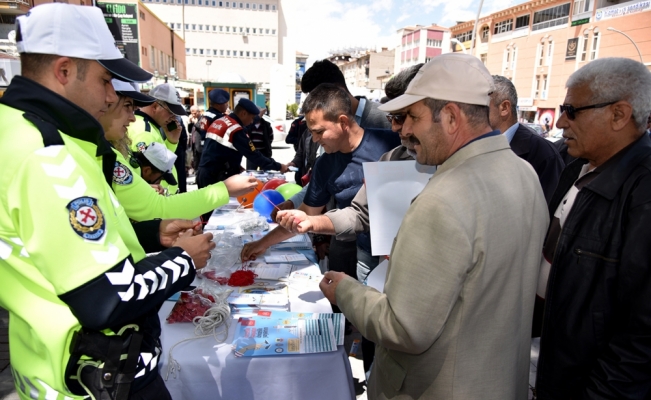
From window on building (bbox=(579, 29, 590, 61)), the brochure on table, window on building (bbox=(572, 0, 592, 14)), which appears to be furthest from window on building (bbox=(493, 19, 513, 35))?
the brochure on table

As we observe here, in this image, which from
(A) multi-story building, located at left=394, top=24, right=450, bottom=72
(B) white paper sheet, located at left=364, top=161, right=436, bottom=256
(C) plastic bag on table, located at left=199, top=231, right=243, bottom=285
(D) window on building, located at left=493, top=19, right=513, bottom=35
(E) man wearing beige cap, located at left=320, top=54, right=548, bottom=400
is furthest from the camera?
(A) multi-story building, located at left=394, top=24, right=450, bottom=72

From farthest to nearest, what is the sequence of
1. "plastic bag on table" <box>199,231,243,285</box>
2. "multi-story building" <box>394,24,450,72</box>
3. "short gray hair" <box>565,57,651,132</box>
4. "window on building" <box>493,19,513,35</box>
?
"multi-story building" <box>394,24,450,72</box>, "window on building" <box>493,19,513,35</box>, "plastic bag on table" <box>199,231,243,285</box>, "short gray hair" <box>565,57,651,132</box>

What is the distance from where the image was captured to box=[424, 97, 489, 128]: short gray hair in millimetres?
1157

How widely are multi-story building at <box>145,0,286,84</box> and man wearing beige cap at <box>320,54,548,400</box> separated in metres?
59.0

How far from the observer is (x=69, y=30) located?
1047 mm

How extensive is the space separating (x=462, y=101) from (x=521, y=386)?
98cm

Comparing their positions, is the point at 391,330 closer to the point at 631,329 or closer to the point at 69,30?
the point at 631,329

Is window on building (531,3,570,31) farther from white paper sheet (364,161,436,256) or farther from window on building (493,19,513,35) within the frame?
white paper sheet (364,161,436,256)

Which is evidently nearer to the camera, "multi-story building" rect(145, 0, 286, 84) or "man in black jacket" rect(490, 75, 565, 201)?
"man in black jacket" rect(490, 75, 565, 201)

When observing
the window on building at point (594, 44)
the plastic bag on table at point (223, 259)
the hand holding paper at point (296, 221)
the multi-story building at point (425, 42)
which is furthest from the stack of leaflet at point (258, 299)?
the multi-story building at point (425, 42)

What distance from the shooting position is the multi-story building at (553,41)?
26.2m

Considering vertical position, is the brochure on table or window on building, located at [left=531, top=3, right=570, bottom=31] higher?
window on building, located at [left=531, top=3, right=570, bottom=31]

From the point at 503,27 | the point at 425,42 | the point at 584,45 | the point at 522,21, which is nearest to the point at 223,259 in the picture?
the point at 584,45

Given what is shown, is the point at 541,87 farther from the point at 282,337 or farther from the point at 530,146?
the point at 282,337
